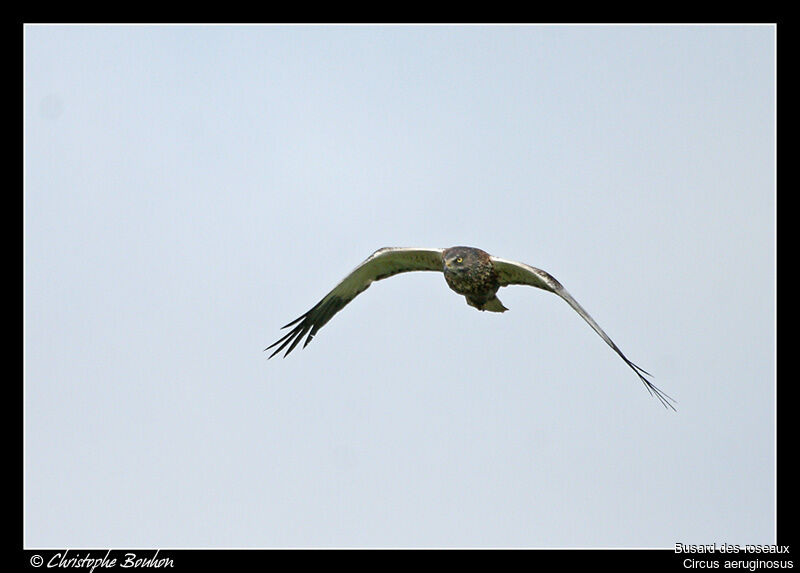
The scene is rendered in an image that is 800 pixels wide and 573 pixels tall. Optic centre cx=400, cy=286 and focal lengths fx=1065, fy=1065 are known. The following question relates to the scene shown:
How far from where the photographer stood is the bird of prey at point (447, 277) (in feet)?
46.9

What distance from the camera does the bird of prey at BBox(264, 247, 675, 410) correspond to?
1429 centimetres

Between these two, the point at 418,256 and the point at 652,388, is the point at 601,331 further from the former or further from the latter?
the point at 418,256

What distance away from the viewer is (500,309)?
595 inches

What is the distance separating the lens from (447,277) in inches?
578

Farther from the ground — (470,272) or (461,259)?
(461,259)

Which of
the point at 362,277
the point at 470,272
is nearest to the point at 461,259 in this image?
the point at 470,272

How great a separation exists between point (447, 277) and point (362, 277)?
1918mm

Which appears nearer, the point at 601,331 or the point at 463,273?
the point at 601,331

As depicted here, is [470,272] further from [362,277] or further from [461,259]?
[362,277]

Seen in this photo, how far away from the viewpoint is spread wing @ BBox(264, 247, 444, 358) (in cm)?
1534

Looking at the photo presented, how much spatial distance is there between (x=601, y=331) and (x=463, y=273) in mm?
2483

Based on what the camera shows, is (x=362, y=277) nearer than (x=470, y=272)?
No
